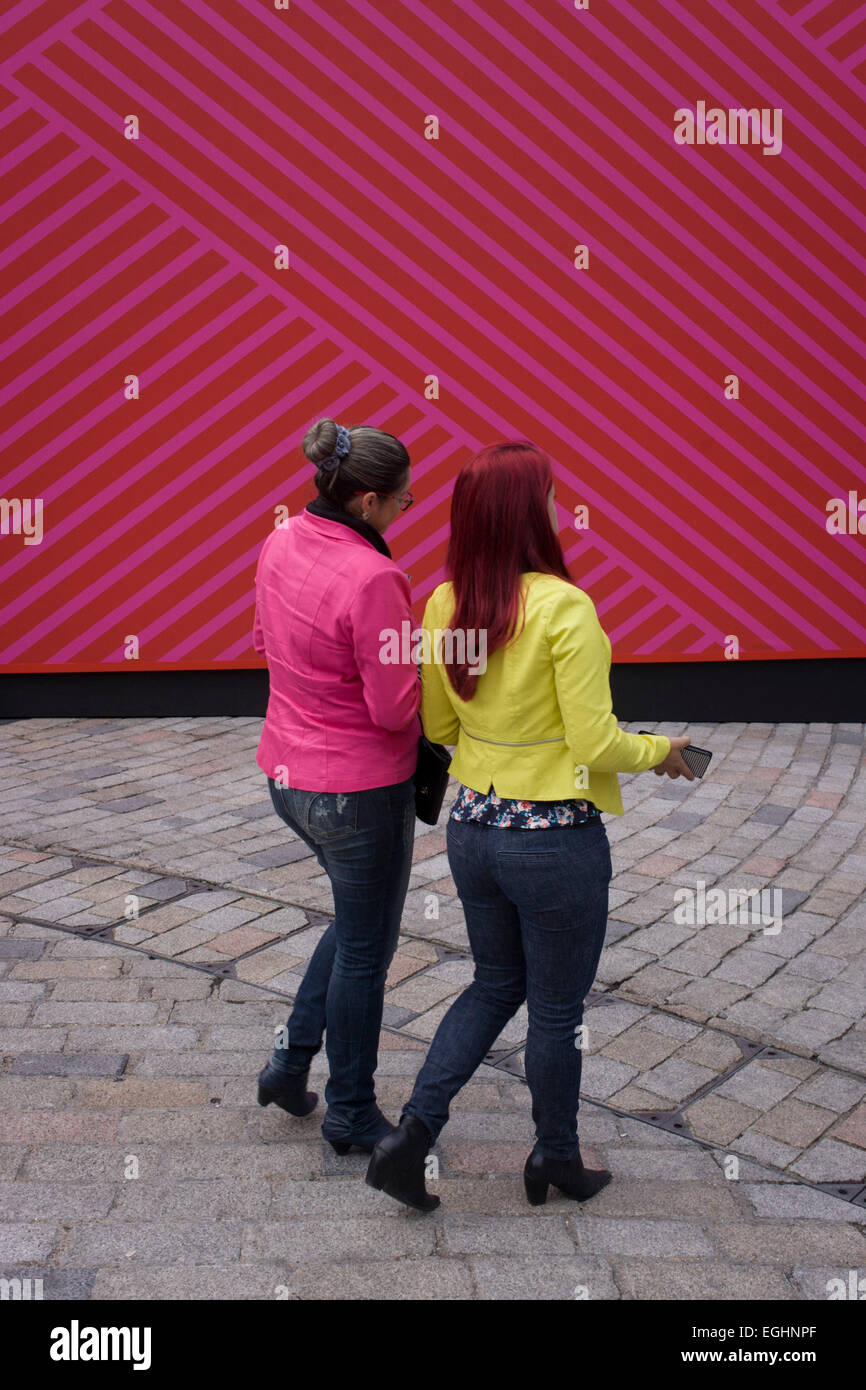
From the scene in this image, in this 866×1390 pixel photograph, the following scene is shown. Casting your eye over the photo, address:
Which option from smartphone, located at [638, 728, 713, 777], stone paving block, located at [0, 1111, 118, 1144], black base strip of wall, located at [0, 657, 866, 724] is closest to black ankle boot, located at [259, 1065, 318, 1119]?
stone paving block, located at [0, 1111, 118, 1144]

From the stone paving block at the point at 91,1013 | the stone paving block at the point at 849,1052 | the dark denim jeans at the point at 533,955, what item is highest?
the dark denim jeans at the point at 533,955

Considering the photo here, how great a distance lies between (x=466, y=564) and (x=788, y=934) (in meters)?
2.57

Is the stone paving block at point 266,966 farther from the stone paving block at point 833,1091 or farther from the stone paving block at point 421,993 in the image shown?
the stone paving block at point 833,1091

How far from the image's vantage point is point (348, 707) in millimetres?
2900

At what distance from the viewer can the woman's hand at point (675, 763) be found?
2.83 meters

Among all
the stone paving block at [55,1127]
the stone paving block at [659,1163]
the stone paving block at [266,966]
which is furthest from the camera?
the stone paving block at [266,966]

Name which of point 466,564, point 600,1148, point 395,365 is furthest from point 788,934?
point 395,365

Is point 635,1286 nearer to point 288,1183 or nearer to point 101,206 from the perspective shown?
point 288,1183

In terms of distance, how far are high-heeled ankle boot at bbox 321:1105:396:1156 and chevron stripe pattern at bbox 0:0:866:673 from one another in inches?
191

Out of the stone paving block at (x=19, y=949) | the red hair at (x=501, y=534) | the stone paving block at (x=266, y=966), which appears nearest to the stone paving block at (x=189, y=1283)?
the red hair at (x=501, y=534)

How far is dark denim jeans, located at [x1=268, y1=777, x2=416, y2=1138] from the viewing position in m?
2.91

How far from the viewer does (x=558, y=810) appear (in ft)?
8.98

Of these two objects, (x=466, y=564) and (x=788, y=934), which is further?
→ (x=788, y=934)

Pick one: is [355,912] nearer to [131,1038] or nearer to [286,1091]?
[286,1091]
